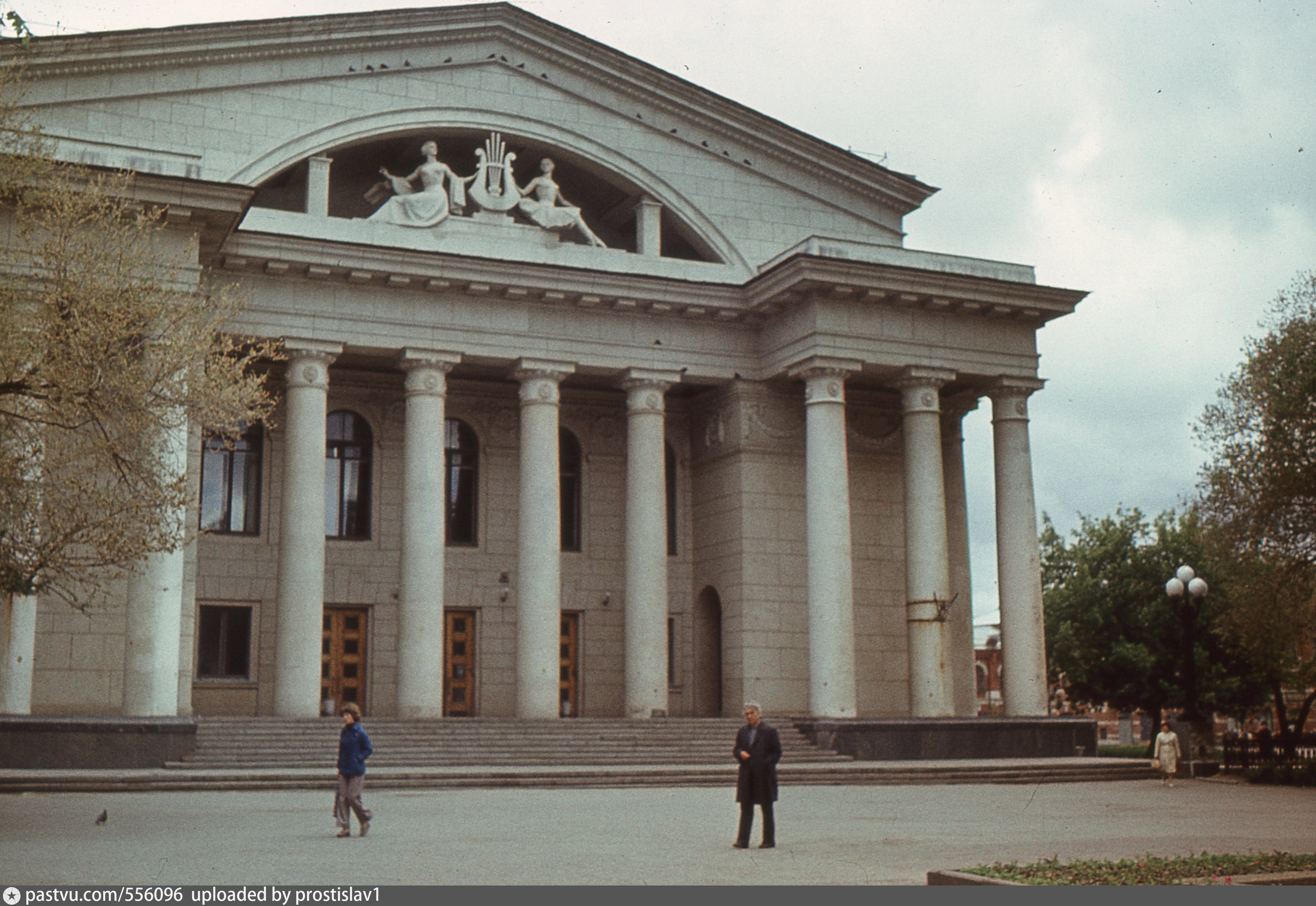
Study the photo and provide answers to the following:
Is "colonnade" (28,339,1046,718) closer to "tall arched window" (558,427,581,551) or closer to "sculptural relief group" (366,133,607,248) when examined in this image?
"tall arched window" (558,427,581,551)

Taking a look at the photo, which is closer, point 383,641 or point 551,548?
point 551,548

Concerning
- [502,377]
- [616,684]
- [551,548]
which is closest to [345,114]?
[502,377]

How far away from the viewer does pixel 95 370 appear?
1520 centimetres

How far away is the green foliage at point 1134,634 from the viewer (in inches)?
1690

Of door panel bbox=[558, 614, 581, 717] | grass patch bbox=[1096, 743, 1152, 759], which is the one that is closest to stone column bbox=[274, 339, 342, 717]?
door panel bbox=[558, 614, 581, 717]

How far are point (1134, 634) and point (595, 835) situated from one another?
33.6m

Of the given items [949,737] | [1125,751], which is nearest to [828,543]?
[949,737]

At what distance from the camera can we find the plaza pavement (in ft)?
37.3

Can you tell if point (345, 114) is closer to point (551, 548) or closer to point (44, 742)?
point (551, 548)

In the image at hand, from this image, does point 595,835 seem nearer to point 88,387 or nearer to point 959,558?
point 88,387

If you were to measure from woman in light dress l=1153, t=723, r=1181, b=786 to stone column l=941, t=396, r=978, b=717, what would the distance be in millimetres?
6258

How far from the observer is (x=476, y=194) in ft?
98.0

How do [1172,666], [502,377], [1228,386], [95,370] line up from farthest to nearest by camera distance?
[1172,666], [502,377], [1228,386], [95,370]

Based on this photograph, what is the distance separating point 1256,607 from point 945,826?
565 inches
